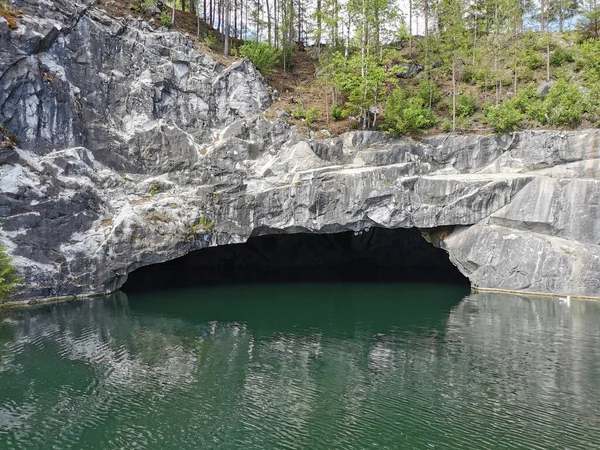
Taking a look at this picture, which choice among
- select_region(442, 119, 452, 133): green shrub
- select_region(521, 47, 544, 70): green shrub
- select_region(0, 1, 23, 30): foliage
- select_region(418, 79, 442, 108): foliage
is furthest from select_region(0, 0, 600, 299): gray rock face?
select_region(521, 47, 544, 70): green shrub

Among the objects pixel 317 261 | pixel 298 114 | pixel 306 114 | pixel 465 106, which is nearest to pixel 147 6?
pixel 298 114

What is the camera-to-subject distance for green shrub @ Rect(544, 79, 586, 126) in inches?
1414

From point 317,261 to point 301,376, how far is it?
3678cm

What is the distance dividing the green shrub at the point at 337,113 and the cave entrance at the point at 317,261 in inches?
581

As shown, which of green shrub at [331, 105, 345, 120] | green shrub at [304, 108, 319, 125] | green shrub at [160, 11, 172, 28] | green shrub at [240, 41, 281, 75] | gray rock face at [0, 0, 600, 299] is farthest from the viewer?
green shrub at [240, 41, 281, 75]

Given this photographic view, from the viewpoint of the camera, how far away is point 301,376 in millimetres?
18766

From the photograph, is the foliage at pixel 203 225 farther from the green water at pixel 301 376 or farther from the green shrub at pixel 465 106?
the green shrub at pixel 465 106

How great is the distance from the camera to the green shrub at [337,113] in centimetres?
4253

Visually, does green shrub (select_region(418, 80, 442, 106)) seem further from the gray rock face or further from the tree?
the tree

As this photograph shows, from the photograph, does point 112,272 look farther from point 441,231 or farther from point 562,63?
point 562,63

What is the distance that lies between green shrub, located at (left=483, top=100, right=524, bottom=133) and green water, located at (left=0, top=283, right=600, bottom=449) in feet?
47.0

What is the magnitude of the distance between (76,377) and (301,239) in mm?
35551

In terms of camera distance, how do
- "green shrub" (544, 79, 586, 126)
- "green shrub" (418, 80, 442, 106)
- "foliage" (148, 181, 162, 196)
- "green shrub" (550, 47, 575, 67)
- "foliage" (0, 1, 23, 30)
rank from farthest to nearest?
1. "green shrub" (418, 80, 442, 106)
2. "green shrub" (550, 47, 575, 67)
3. "foliage" (148, 181, 162, 196)
4. "green shrub" (544, 79, 586, 126)
5. "foliage" (0, 1, 23, 30)

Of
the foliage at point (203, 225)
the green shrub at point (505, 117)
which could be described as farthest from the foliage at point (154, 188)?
the green shrub at point (505, 117)
